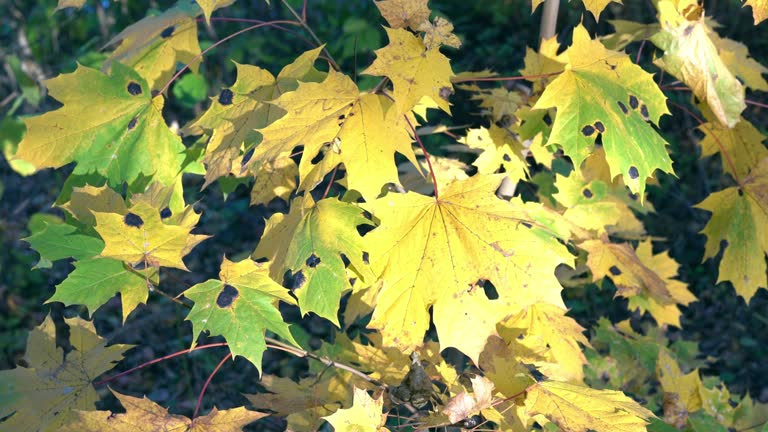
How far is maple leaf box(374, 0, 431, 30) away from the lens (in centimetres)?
132

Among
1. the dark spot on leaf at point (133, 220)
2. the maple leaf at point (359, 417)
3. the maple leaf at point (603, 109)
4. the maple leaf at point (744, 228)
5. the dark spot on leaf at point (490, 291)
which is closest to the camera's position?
the maple leaf at point (359, 417)

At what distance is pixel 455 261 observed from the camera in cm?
137

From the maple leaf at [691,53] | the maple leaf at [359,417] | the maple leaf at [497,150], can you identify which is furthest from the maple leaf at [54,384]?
the maple leaf at [691,53]

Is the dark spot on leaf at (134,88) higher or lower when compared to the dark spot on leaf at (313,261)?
→ higher

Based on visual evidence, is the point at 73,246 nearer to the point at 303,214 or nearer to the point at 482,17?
the point at 303,214

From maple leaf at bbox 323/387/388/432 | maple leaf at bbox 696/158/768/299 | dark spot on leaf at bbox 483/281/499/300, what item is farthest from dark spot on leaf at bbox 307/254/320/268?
dark spot on leaf at bbox 483/281/499/300

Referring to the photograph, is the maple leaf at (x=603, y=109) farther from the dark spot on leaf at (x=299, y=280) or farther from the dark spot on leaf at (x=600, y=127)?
the dark spot on leaf at (x=299, y=280)

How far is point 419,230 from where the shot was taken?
1395mm

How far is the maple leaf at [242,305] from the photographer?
1.34 m

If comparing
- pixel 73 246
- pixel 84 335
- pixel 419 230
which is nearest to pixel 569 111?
pixel 419 230

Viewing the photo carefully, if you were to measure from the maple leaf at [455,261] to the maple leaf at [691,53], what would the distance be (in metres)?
0.60

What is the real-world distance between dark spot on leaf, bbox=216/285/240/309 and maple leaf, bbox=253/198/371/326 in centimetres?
9

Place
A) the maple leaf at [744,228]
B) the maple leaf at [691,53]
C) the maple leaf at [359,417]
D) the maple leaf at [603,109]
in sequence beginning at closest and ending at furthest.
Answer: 1. the maple leaf at [359,417]
2. the maple leaf at [603,109]
3. the maple leaf at [691,53]
4. the maple leaf at [744,228]

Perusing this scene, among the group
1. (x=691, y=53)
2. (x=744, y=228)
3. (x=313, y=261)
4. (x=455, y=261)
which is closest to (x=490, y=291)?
(x=744, y=228)
